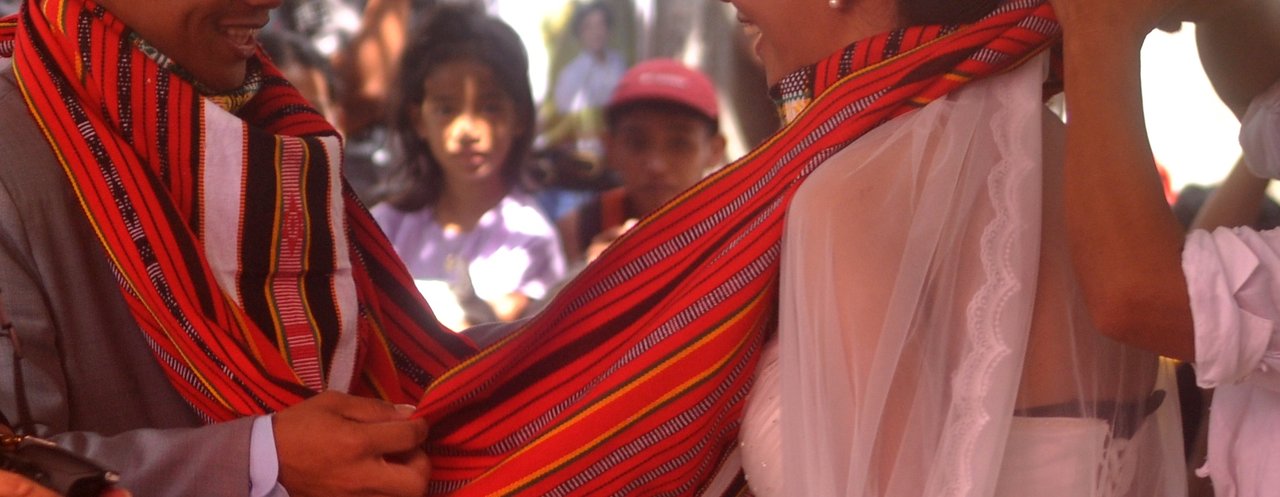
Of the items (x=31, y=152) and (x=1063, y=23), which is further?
(x=31, y=152)

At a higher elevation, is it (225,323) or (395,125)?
(395,125)

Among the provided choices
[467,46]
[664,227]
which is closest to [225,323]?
[664,227]

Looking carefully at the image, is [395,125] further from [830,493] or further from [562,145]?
[830,493]

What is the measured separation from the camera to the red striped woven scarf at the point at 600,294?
1756mm

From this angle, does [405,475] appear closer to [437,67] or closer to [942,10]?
[942,10]

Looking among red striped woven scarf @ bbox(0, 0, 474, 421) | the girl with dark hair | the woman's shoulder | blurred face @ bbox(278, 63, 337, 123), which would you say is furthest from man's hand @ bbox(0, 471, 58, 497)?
blurred face @ bbox(278, 63, 337, 123)

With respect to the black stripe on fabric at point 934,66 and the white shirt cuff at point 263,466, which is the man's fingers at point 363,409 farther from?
the black stripe on fabric at point 934,66

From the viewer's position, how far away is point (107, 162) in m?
1.83

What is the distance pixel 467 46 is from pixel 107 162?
2.60 metres

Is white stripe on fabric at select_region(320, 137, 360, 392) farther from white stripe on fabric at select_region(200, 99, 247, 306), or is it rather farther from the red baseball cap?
the red baseball cap

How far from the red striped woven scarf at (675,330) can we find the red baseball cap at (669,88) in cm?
245

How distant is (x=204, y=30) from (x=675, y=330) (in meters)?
0.79

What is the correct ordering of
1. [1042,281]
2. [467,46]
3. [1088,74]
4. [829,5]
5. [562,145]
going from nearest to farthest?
[1088,74] → [1042,281] → [829,5] → [467,46] → [562,145]

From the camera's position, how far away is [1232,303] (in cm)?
150
